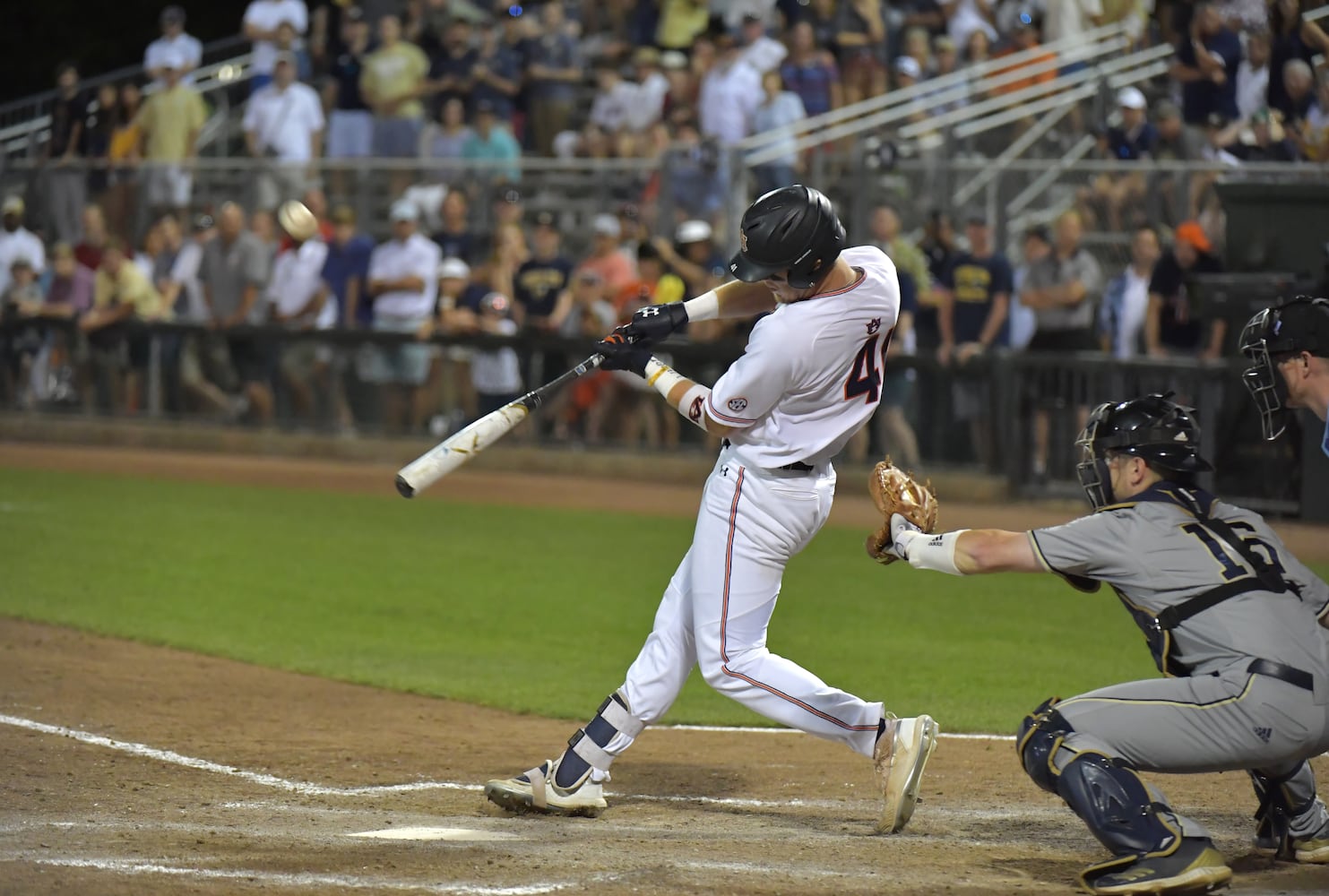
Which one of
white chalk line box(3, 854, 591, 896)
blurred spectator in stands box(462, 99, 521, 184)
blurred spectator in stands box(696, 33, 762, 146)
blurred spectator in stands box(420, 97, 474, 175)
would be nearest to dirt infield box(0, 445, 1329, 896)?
white chalk line box(3, 854, 591, 896)

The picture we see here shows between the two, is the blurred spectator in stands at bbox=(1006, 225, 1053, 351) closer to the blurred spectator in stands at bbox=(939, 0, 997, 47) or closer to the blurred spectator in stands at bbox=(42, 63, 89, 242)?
the blurred spectator in stands at bbox=(939, 0, 997, 47)

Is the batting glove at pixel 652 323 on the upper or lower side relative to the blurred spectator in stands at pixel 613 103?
lower

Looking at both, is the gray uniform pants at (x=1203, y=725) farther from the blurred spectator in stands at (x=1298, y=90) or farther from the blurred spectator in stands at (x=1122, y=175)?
the blurred spectator in stands at (x=1122, y=175)

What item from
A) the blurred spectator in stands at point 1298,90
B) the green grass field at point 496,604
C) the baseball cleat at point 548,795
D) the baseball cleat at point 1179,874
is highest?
the blurred spectator in stands at point 1298,90

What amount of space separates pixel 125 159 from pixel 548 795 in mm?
16258

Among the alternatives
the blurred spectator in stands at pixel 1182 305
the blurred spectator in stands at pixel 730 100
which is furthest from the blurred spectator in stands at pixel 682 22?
the blurred spectator in stands at pixel 1182 305

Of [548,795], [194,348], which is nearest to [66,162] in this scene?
[194,348]

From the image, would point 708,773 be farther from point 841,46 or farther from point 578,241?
point 841,46

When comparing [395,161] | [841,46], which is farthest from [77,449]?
[841,46]

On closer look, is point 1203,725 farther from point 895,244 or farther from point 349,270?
point 349,270

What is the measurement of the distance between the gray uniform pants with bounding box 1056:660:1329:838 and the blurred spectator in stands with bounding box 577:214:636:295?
10.8 m

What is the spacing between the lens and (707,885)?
469cm

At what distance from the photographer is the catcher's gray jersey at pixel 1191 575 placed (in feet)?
15.4

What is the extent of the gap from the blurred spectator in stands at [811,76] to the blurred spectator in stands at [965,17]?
1.48 meters
